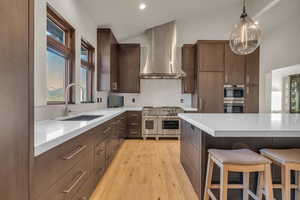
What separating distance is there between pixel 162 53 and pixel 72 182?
4.10 m

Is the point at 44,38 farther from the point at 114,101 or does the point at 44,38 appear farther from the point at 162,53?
the point at 162,53

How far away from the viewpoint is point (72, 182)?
4.95 ft

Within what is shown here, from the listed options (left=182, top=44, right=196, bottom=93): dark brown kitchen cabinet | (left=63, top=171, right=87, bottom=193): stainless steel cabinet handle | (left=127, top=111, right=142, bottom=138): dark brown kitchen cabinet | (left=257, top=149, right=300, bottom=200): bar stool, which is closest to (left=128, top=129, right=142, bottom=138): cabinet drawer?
(left=127, top=111, right=142, bottom=138): dark brown kitchen cabinet

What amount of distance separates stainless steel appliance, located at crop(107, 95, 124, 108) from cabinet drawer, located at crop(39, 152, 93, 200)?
2930mm

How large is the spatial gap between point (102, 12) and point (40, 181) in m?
3.29

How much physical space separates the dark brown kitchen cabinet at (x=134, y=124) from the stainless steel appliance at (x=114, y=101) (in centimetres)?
44

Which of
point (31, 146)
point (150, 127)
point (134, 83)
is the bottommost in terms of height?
point (150, 127)

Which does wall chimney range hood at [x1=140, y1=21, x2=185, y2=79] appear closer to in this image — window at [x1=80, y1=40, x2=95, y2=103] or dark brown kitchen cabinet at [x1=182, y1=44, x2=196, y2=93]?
dark brown kitchen cabinet at [x1=182, y1=44, x2=196, y2=93]

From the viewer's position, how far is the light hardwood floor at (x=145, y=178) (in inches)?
85.5

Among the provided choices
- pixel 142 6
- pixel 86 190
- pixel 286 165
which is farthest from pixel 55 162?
pixel 142 6

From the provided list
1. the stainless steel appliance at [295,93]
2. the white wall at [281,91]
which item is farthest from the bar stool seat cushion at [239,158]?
the white wall at [281,91]

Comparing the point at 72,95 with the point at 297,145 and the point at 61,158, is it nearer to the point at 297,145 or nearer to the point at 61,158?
the point at 61,158

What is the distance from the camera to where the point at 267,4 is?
4555 mm

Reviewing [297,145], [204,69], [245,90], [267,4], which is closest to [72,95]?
[297,145]
